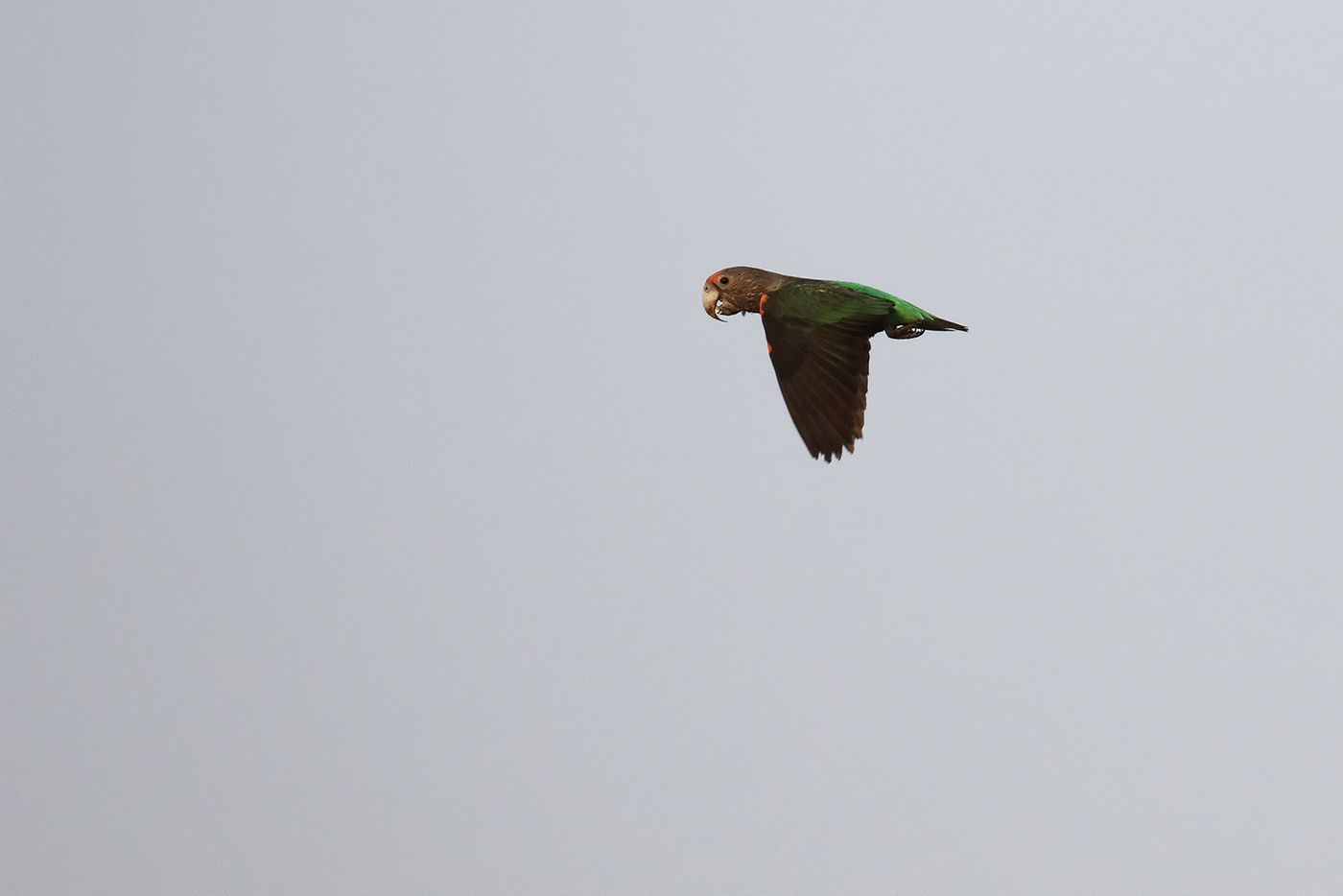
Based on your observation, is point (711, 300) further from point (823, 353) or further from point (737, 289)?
point (823, 353)

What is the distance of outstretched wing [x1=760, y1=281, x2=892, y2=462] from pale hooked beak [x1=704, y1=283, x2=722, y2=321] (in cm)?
60

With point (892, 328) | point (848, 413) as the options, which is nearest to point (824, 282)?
point (892, 328)

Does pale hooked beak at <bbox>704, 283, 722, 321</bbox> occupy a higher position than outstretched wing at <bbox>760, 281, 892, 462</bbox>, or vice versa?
pale hooked beak at <bbox>704, 283, 722, 321</bbox>

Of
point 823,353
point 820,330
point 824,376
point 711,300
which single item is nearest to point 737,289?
point 711,300

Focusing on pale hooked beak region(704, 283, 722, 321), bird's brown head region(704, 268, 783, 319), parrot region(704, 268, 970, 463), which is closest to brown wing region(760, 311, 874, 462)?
parrot region(704, 268, 970, 463)

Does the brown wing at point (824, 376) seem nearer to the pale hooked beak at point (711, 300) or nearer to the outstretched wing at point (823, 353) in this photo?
the outstretched wing at point (823, 353)

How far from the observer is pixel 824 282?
13.2 meters

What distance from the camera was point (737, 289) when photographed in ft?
44.6

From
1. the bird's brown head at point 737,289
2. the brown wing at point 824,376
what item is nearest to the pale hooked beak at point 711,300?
the bird's brown head at point 737,289

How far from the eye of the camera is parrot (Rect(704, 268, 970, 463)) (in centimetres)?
1220

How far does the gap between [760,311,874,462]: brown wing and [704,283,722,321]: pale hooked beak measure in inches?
36.9

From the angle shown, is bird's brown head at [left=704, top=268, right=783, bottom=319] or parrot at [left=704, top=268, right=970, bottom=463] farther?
bird's brown head at [left=704, top=268, right=783, bottom=319]

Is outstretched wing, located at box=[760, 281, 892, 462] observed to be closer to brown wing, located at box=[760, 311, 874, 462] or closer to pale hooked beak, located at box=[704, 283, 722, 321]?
brown wing, located at box=[760, 311, 874, 462]

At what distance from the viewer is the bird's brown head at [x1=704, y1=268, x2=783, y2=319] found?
44.4 ft
